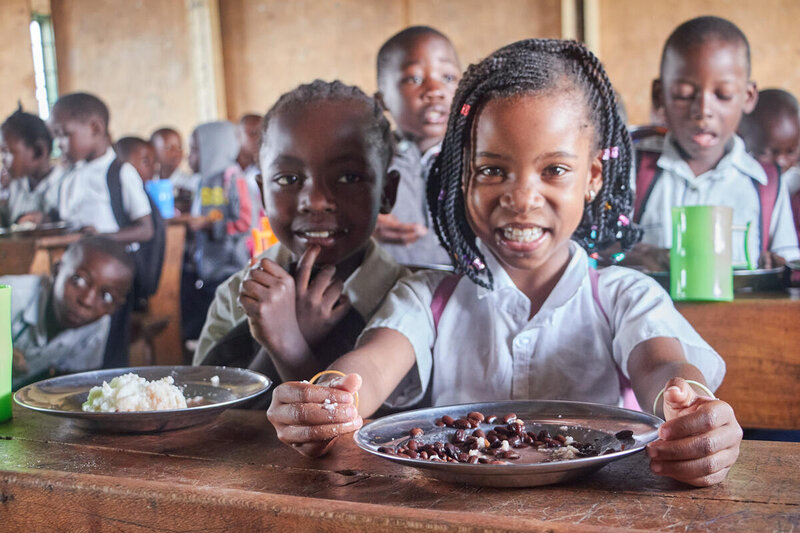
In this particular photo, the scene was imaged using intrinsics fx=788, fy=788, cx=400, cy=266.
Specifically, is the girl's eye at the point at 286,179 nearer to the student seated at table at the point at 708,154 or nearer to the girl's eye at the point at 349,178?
the girl's eye at the point at 349,178

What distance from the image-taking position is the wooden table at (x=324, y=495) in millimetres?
784

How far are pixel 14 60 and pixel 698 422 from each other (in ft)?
31.3

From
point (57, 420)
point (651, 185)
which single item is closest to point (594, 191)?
point (57, 420)

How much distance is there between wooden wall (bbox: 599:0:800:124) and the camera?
704 centimetres

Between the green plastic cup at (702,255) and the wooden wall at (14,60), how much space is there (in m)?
8.54

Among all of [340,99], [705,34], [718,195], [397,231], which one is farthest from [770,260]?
[340,99]

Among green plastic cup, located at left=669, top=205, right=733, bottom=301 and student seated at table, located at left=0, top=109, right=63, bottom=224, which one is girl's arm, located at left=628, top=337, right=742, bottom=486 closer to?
green plastic cup, located at left=669, top=205, right=733, bottom=301

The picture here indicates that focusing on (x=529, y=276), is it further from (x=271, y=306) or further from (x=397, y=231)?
(x=397, y=231)

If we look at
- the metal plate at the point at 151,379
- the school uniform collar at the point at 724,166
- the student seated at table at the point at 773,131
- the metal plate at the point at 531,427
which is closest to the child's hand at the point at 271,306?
the metal plate at the point at 151,379

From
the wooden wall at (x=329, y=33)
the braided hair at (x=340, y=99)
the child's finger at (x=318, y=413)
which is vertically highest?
the wooden wall at (x=329, y=33)

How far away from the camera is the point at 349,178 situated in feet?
5.25

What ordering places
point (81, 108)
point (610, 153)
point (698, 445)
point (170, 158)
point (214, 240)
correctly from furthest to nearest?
point (170, 158) < point (214, 240) < point (81, 108) < point (610, 153) < point (698, 445)

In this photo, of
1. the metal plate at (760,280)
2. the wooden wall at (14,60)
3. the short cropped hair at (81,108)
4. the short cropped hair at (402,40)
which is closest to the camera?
→ the metal plate at (760,280)

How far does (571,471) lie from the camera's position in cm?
85
